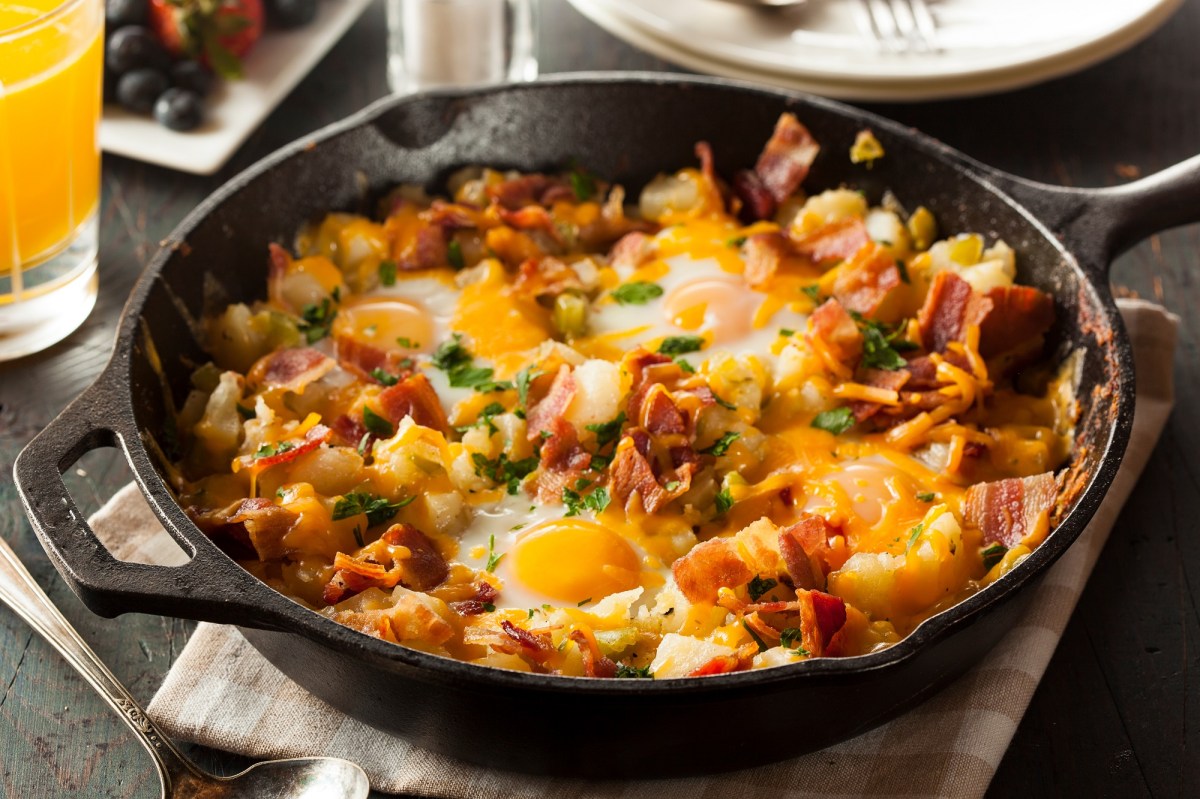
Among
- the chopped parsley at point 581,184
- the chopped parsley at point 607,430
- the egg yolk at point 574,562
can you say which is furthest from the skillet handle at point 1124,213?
the egg yolk at point 574,562

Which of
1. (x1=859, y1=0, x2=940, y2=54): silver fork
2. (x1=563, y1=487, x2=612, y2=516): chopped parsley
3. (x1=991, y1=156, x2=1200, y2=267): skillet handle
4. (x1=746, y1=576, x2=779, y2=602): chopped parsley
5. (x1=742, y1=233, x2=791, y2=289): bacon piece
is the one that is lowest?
(x1=563, y1=487, x2=612, y2=516): chopped parsley

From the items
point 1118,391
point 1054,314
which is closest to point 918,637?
point 1118,391

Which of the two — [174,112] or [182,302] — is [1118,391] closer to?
[182,302]

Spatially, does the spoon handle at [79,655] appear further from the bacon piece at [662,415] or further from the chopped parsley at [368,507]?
the bacon piece at [662,415]

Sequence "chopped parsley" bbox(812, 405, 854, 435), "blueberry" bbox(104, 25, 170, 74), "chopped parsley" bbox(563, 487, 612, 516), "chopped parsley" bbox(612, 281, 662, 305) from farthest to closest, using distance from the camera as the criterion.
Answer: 1. "blueberry" bbox(104, 25, 170, 74)
2. "chopped parsley" bbox(612, 281, 662, 305)
3. "chopped parsley" bbox(812, 405, 854, 435)
4. "chopped parsley" bbox(563, 487, 612, 516)

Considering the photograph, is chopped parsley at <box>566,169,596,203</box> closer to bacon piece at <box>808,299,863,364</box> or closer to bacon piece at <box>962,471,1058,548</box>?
bacon piece at <box>808,299,863,364</box>

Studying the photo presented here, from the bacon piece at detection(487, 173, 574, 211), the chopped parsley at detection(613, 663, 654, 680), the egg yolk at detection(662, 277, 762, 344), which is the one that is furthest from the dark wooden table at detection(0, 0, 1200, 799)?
the bacon piece at detection(487, 173, 574, 211)

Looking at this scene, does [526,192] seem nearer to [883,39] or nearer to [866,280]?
[866,280]
